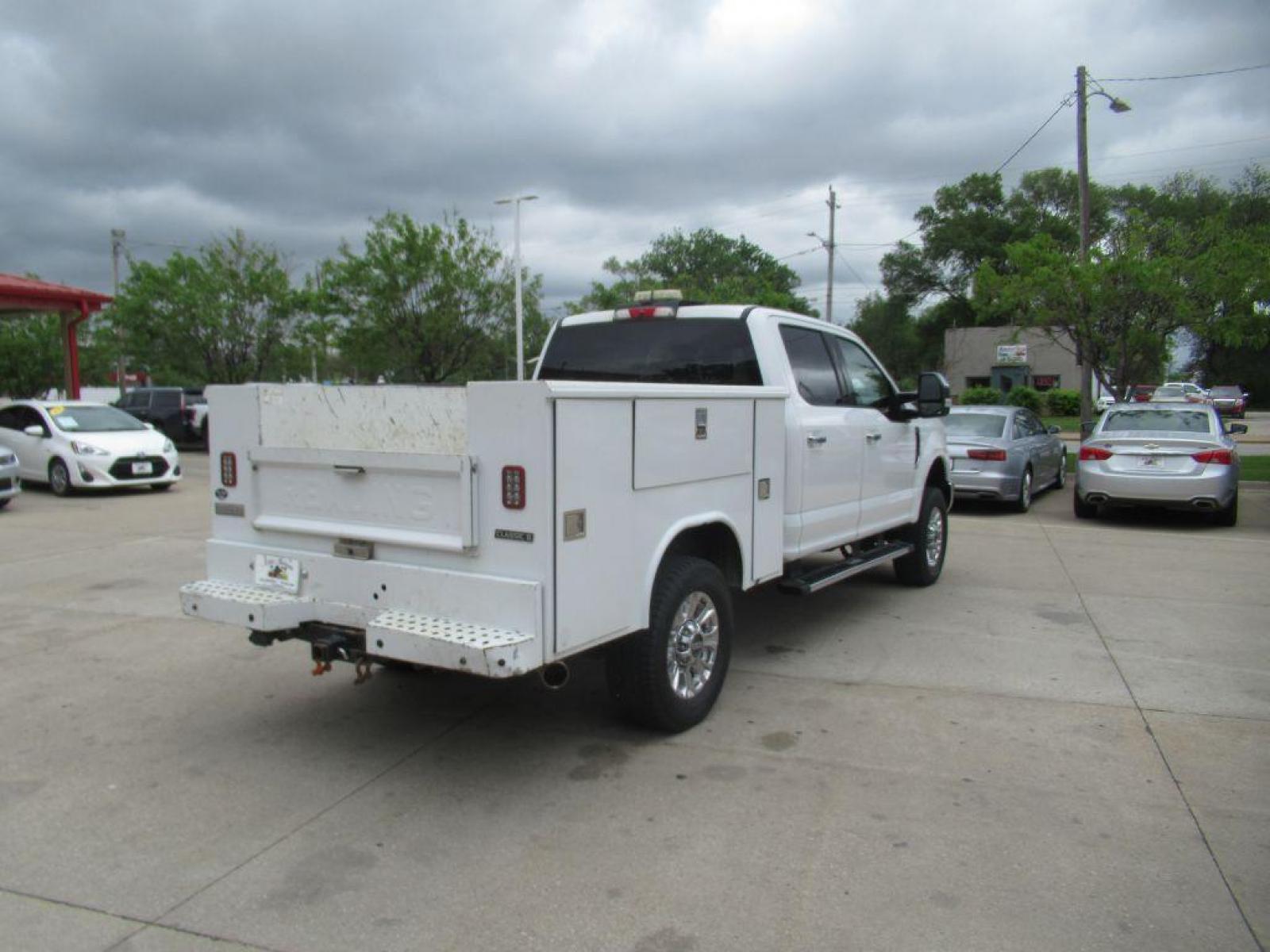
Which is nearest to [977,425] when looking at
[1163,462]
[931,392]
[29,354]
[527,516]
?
[1163,462]

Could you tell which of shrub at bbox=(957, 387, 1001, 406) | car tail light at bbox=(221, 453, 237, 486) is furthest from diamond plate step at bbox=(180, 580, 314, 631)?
shrub at bbox=(957, 387, 1001, 406)

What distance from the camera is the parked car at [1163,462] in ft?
36.9

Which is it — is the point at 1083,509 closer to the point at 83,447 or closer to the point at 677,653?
the point at 677,653

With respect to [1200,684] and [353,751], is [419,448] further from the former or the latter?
[1200,684]

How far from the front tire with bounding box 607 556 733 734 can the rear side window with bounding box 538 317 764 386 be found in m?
1.48

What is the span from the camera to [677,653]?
4602mm

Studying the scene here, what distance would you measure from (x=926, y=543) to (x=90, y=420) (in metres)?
14.0

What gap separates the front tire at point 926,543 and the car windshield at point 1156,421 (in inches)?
202

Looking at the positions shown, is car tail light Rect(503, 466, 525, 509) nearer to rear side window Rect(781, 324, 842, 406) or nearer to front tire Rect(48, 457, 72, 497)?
rear side window Rect(781, 324, 842, 406)

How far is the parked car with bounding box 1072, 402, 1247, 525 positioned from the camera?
11.2 meters

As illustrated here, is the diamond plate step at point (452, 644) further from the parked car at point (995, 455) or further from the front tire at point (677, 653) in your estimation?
the parked car at point (995, 455)

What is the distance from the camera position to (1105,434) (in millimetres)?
12062

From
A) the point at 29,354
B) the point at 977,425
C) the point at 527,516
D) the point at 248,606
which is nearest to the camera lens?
the point at 527,516

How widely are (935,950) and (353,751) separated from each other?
276cm
